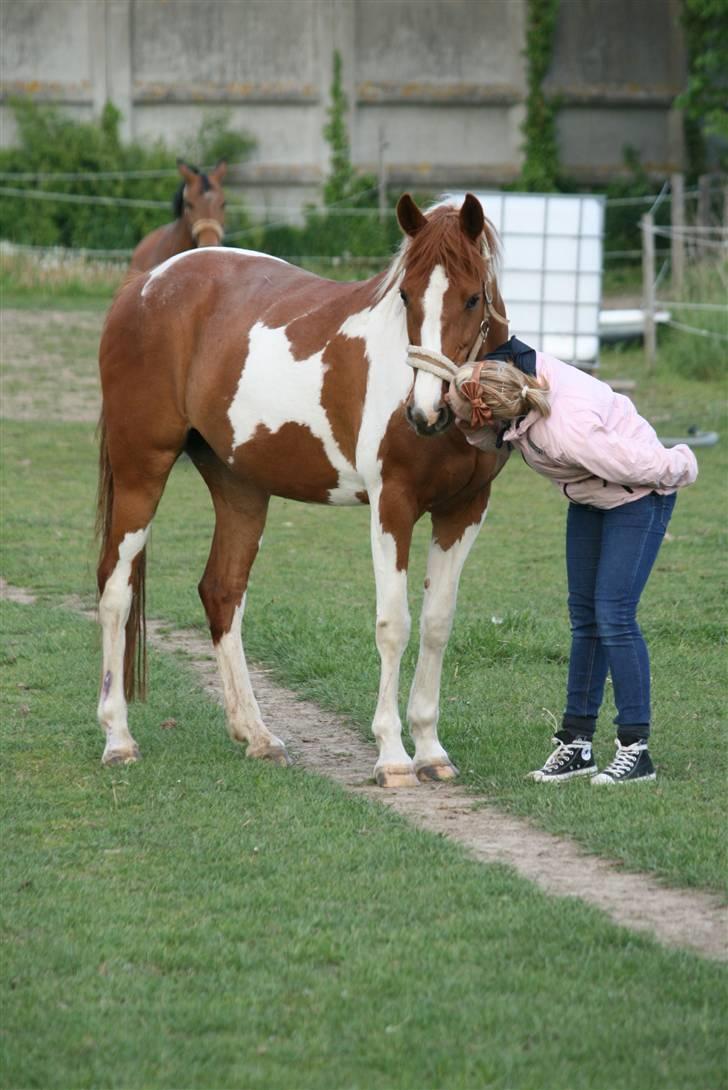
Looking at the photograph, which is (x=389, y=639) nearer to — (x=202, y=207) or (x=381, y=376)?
(x=381, y=376)

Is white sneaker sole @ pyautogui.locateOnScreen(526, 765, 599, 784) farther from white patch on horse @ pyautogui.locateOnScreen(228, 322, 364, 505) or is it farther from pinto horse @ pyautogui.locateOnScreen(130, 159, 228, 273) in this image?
pinto horse @ pyautogui.locateOnScreen(130, 159, 228, 273)

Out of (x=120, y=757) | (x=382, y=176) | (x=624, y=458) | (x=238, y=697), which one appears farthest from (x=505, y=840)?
(x=382, y=176)

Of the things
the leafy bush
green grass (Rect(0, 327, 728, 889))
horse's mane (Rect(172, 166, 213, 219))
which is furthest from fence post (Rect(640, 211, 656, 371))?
the leafy bush

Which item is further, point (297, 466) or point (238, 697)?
point (238, 697)

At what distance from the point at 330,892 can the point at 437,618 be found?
1.57 meters

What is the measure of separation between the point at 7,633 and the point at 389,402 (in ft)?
11.3

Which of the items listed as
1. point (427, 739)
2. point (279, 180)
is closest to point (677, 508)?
point (427, 739)

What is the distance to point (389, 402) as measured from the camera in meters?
5.39

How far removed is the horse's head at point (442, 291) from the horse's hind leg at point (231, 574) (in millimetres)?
1503

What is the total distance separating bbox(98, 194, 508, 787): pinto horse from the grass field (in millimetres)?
391

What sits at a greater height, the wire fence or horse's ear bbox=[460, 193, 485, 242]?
horse's ear bbox=[460, 193, 485, 242]

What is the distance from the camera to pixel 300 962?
12.6 feet

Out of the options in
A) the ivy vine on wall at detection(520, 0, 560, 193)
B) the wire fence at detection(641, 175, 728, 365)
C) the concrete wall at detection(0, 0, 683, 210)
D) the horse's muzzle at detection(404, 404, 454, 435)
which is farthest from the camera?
the ivy vine on wall at detection(520, 0, 560, 193)

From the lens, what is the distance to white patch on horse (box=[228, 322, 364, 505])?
226 inches
